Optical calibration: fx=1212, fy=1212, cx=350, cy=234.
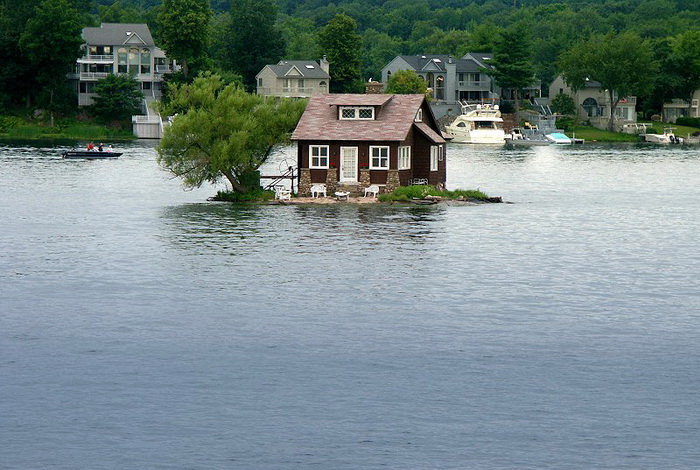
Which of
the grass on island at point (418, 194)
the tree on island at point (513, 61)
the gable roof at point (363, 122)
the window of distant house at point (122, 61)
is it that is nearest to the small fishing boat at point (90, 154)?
the gable roof at point (363, 122)

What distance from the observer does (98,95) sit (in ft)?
514

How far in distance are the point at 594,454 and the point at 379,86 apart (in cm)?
5150

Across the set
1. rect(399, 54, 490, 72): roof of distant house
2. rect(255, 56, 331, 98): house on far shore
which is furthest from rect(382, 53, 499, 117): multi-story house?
rect(255, 56, 331, 98): house on far shore

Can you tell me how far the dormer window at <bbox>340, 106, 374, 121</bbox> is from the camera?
2687 inches

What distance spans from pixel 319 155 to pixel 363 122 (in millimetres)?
3175

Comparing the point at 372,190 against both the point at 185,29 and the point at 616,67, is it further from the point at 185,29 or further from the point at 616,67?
the point at 616,67

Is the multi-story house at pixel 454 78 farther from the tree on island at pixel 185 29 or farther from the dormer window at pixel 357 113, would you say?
the dormer window at pixel 357 113

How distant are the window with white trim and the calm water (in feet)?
14.0

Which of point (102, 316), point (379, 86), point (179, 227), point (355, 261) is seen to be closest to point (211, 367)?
point (102, 316)

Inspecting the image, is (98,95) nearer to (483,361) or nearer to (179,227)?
(179,227)

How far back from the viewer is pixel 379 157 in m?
67.1

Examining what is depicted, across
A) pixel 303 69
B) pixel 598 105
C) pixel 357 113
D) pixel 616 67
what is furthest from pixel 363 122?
pixel 598 105

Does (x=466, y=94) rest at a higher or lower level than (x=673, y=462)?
higher

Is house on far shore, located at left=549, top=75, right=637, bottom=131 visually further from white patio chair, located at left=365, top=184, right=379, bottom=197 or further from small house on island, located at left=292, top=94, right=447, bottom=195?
white patio chair, located at left=365, top=184, right=379, bottom=197
